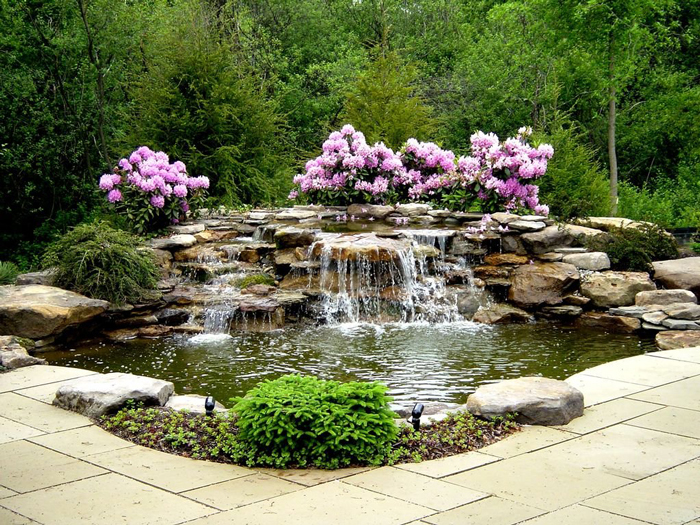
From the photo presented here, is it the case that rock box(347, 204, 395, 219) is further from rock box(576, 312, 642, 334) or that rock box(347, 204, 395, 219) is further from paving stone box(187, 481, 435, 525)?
paving stone box(187, 481, 435, 525)

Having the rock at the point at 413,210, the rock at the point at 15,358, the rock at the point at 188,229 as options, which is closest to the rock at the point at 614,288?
the rock at the point at 413,210

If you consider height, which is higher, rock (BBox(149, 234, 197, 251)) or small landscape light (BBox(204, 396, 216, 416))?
rock (BBox(149, 234, 197, 251))

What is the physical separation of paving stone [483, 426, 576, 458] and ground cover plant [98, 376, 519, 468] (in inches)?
3.7

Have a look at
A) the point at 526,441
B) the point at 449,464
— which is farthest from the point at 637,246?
the point at 449,464

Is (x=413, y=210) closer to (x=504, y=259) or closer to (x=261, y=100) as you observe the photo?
(x=504, y=259)

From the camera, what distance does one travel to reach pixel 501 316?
11.0 metres

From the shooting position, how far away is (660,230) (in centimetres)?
1270

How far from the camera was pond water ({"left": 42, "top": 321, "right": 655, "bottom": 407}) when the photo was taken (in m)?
7.75

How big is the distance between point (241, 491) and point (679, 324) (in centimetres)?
709

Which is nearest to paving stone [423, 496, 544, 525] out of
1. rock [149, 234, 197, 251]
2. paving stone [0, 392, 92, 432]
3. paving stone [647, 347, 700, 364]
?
paving stone [0, 392, 92, 432]

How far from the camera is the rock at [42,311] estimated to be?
9.30m

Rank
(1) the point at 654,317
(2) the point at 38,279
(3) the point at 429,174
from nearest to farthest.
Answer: (1) the point at 654,317, (2) the point at 38,279, (3) the point at 429,174

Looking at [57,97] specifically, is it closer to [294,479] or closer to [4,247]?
[4,247]

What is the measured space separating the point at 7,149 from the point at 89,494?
14.0 m
